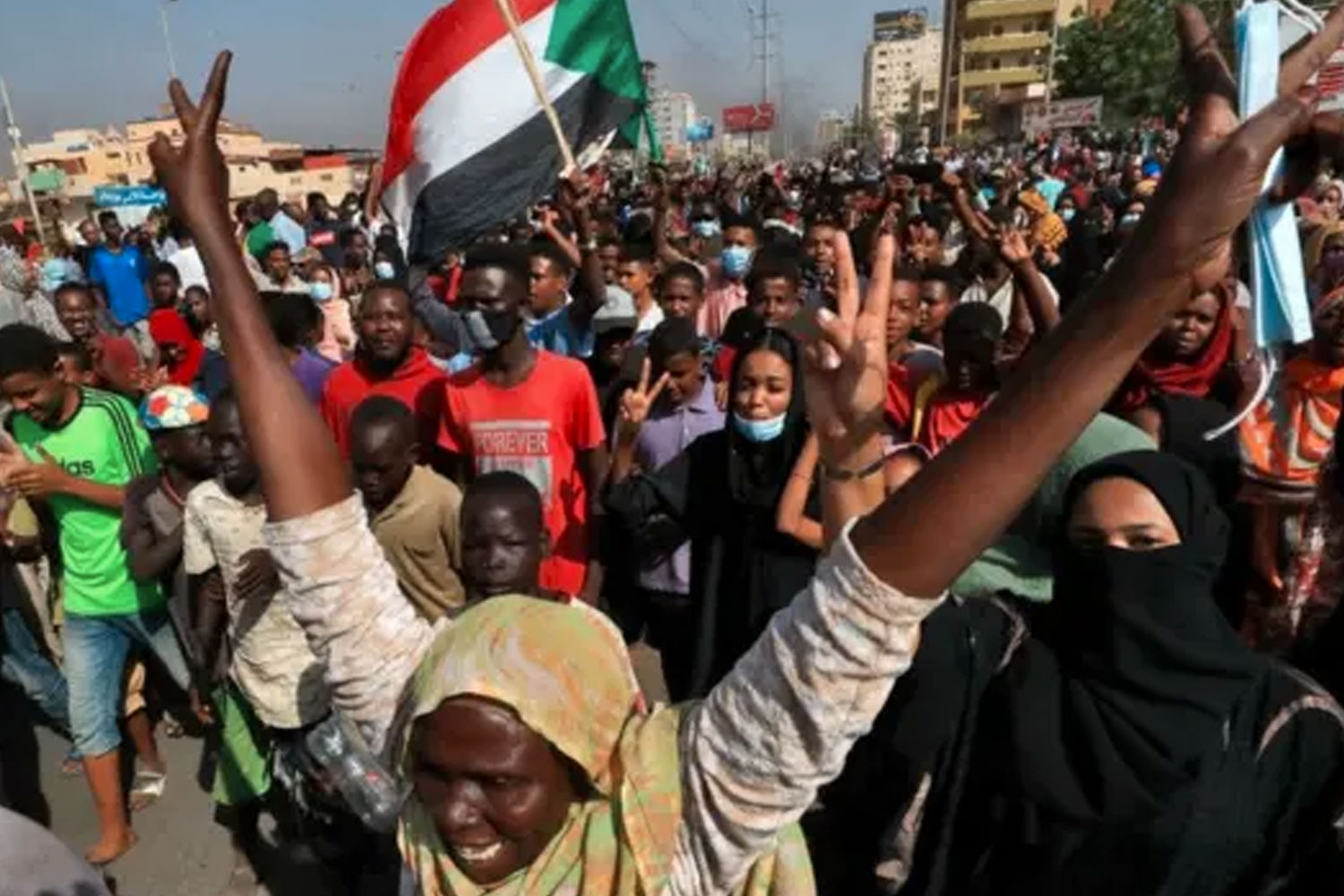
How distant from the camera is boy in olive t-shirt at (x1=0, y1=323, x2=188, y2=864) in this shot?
3020 mm

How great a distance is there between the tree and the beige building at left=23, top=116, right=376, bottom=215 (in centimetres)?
3377

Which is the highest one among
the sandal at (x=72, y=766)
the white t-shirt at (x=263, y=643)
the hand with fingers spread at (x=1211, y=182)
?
the hand with fingers spread at (x=1211, y=182)

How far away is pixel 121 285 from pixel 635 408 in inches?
309

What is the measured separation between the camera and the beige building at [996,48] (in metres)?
73.9

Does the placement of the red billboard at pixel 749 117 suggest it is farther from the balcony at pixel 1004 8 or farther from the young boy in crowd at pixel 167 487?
the young boy in crowd at pixel 167 487

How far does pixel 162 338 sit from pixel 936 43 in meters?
159

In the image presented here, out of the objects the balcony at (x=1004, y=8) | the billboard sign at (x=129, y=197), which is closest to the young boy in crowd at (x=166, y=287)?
the billboard sign at (x=129, y=197)

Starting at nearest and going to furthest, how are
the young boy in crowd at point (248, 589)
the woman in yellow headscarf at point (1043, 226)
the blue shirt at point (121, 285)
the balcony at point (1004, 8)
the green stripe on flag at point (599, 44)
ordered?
the young boy in crowd at point (248, 589)
the green stripe on flag at point (599, 44)
the woman in yellow headscarf at point (1043, 226)
the blue shirt at point (121, 285)
the balcony at point (1004, 8)

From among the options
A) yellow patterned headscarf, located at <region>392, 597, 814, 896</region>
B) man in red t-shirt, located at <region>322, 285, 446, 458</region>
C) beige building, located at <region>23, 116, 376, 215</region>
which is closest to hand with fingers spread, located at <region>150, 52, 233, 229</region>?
yellow patterned headscarf, located at <region>392, 597, 814, 896</region>

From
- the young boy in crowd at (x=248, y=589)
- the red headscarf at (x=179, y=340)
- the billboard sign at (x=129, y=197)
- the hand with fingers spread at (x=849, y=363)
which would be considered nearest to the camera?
the hand with fingers spread at (x=849, y=363)

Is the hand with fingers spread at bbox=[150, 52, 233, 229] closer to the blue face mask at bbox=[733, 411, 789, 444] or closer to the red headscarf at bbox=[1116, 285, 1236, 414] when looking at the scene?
the blue face mask at bbox=[733, 411, 789, 444]

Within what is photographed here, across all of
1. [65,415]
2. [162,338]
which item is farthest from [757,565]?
[162,338]

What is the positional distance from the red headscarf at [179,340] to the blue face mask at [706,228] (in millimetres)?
4760

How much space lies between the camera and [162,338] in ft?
20.5
